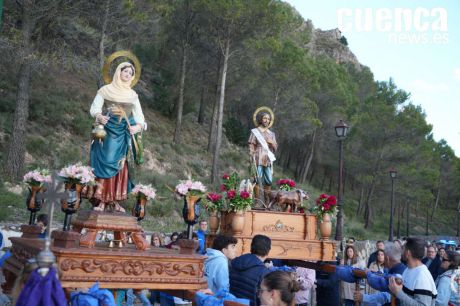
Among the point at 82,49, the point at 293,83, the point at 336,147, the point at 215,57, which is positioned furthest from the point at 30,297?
the point at 336,147

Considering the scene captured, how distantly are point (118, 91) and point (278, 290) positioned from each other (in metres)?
4.33

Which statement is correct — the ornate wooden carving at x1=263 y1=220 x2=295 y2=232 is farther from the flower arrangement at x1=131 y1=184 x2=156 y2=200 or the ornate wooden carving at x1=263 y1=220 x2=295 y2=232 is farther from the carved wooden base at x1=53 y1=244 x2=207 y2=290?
the carved wooden base at x1=53 y1=244 x2=207 y2=290

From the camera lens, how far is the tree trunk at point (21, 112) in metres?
18.0

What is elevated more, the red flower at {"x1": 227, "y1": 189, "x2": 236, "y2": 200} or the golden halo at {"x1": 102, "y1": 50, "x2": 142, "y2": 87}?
the golden halo at {"x1": 102, "y1": 50, "x2": 142, "y2": 87}

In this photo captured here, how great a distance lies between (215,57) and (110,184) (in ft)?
83.8

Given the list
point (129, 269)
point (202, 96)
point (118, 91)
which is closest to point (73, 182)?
point (129, 269)

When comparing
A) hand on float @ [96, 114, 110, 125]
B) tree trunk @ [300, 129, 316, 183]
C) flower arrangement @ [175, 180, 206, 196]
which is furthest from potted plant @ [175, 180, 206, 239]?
tree trunk @ [300, 129, 316, 183]

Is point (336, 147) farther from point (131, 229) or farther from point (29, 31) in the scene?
point (131, 229)

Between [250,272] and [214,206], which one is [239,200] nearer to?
[214,206]

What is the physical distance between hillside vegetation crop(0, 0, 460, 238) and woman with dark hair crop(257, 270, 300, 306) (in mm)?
12987

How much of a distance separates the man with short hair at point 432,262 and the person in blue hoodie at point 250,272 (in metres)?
3.54

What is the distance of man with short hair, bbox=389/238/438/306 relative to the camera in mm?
4617

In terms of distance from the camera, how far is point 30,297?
10.5ft

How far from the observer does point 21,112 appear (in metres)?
18.3
